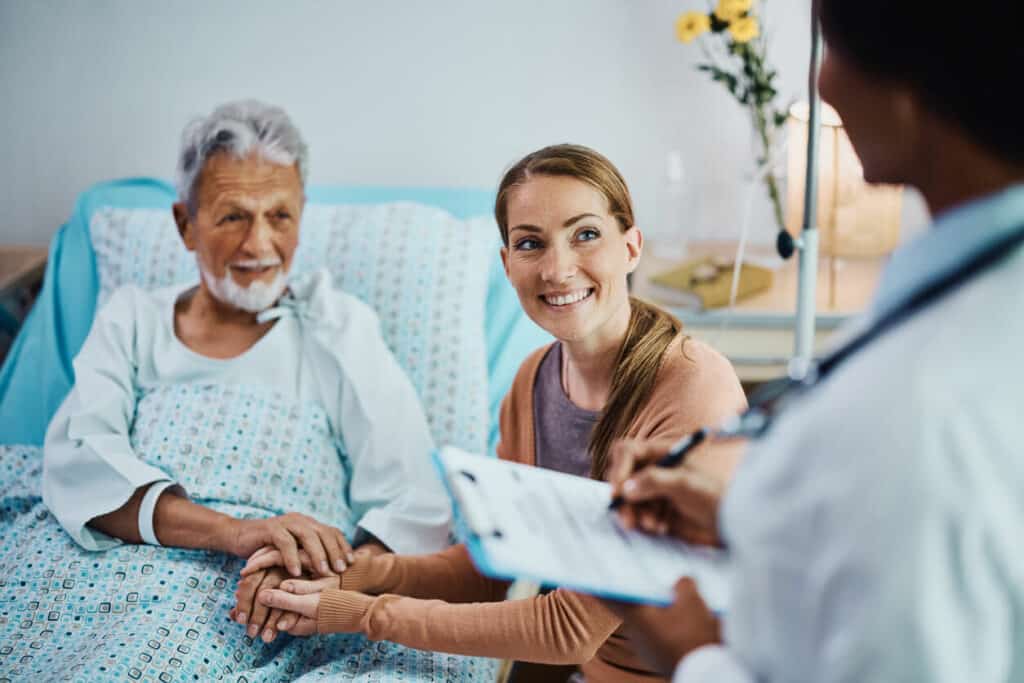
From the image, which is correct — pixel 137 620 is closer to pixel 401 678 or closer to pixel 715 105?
pixel 401 678

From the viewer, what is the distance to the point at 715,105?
249 centimetres

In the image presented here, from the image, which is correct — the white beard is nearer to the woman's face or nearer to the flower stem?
the woman's face

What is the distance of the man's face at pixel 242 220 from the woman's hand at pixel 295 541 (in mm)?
456

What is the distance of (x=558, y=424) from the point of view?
1423 millimetres

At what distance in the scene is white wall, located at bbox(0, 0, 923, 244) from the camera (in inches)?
97.3

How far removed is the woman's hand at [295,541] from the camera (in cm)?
151

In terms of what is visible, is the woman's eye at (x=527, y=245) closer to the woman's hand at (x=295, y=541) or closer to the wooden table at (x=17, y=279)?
the woman's hand at (x=295, y=541)

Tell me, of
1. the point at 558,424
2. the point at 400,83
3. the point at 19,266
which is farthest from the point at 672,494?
the point at 19,266

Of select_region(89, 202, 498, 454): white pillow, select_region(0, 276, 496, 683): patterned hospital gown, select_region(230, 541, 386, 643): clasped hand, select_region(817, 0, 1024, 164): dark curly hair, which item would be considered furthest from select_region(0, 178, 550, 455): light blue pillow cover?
select_region(817, 0, 1024, 164): dark curly hair

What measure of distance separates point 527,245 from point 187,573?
714 mm

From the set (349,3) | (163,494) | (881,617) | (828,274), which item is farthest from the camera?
(349,3)

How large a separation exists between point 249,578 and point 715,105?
1.63 m

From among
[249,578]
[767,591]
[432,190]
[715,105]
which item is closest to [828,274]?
[715,105]

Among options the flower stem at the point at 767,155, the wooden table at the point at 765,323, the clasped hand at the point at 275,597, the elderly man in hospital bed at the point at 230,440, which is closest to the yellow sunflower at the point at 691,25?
the flower stem at the point at 767,155
